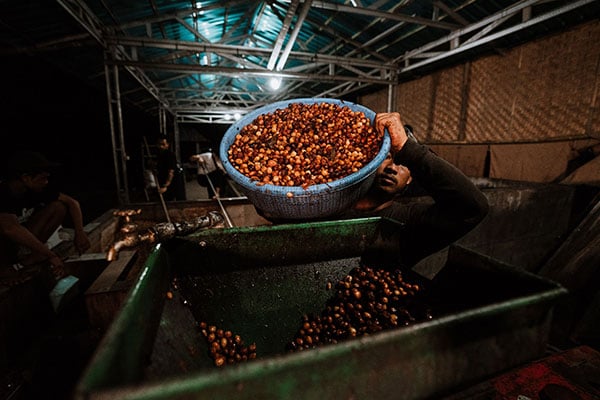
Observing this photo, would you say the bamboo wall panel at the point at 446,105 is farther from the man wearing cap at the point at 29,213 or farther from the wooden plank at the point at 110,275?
the man wearing cap at the point at 29,213

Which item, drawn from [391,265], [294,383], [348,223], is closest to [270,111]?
[348,223]

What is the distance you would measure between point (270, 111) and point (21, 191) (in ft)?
11.1

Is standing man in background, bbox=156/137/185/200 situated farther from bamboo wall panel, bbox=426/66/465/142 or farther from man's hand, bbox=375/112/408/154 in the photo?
bamboo wall panel, bbox=426/66/465/142

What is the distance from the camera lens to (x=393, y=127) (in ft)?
6.18

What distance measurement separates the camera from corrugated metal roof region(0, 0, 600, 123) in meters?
4.42

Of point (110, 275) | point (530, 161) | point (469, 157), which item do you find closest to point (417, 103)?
point (469, 157)

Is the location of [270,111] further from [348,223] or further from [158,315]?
[158,315]

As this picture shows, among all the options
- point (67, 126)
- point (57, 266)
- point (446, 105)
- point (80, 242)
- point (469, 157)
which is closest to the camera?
point (57, 266)

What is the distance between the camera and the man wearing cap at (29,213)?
288cm

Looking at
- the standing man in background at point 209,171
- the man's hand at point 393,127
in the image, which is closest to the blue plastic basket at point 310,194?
Result: the man's hand at point 393,127

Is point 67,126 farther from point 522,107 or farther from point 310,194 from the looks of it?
point 522,107

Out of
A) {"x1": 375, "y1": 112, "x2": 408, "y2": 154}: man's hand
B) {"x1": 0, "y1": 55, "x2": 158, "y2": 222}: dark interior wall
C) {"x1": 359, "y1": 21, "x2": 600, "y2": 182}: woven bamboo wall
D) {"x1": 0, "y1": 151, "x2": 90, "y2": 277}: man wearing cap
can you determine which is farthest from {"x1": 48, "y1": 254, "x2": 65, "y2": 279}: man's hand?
{"x1": 359, "y1": 21, "x2": 600, "y2": 182}: woven bamboo wall

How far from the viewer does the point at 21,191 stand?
318cm

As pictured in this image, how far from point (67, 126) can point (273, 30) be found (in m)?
10.1
